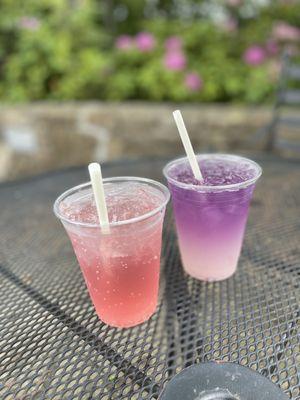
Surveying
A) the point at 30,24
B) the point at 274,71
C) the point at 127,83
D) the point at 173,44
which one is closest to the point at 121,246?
the point at 127,83

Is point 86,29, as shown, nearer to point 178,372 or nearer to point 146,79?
point 146,79

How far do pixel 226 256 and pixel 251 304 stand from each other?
135 mm

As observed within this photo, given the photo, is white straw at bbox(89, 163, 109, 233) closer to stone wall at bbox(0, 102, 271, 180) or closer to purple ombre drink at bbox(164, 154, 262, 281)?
purple ombre drink at bbox(164, 154, 262, 281)

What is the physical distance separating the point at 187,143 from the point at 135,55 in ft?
9.26

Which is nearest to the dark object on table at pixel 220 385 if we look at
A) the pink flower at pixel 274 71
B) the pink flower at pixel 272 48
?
the pink flower at pixel 274 71

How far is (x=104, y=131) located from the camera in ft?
9.96

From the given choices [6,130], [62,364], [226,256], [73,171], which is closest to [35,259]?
[62,364]

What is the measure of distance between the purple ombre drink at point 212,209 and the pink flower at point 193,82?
2257mm

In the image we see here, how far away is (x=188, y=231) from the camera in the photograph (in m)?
0.90

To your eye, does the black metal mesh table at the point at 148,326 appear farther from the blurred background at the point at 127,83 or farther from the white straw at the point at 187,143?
the blurred background at the point at 127,83

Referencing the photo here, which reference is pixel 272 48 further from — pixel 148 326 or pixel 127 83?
pixel 148 326

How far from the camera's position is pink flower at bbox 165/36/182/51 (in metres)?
3.23

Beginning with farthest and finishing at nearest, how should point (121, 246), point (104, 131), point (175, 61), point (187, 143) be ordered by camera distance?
1. point (175, 61)
2. point (104, 131)
3. point (187, 143)
4. point (121, 246)

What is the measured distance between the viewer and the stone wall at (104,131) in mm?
2865
